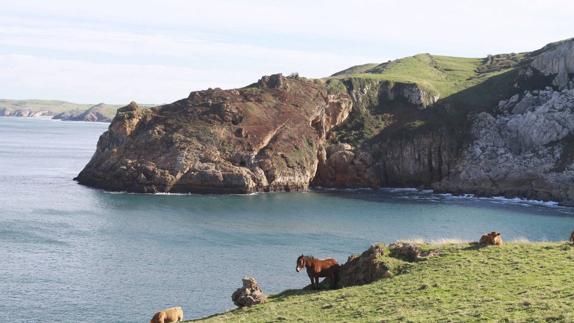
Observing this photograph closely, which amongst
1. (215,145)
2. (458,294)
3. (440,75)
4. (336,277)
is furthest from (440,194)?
(458,294)

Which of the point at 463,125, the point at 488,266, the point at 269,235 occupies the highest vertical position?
the point at 463,125

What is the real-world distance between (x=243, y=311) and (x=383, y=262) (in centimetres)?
773

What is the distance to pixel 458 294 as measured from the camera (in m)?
27.7

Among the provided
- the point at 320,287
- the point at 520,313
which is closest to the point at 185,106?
the point at 320,287

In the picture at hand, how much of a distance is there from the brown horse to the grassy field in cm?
109

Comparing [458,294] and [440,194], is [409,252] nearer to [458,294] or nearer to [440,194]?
[458,294]

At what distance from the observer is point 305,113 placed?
477ft

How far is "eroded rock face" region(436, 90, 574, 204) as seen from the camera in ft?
397

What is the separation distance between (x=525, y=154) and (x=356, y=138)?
36.4m

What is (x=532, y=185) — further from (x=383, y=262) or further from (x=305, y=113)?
(x=383, y=262)

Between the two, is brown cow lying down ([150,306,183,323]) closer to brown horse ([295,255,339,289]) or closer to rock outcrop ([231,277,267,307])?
rock outcrop ([231,277,267,307])

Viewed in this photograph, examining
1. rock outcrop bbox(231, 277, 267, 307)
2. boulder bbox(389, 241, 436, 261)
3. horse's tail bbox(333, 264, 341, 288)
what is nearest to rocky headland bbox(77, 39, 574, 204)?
horse's tail bbox(333, 264, 341, 288)

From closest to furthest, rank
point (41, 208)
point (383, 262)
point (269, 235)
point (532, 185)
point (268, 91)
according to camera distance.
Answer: point (383, 262) < point (269, 235) < point (41, 208) < point (532, 185) < point (268, 91)

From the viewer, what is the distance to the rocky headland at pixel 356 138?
124 metres
